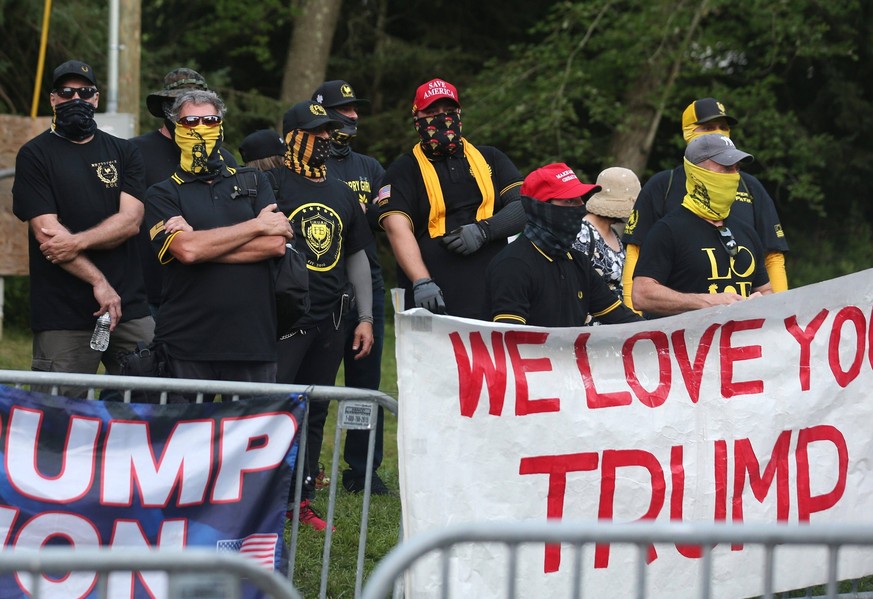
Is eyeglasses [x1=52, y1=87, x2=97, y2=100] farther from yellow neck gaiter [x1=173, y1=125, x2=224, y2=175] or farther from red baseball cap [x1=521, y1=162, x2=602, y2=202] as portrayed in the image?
red baseball cap [x1=521, y1=162, x2=602, y2=202]

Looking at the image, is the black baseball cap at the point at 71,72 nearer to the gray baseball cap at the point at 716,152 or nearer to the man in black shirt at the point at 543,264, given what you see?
the man in black shirt at the point at 543,264

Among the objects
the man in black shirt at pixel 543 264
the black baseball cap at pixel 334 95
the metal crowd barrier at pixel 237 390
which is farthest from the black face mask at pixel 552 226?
the black baseball cap at pixel 334 95

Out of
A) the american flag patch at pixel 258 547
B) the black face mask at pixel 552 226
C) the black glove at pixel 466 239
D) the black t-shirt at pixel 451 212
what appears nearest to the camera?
the american flag patch at pixel 258 547

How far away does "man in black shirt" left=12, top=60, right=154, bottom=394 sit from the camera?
19.9 feet

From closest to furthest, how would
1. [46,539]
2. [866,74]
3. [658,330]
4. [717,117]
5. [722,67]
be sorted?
[46,539], [658,330], [717,117], [722,67], [866,74]

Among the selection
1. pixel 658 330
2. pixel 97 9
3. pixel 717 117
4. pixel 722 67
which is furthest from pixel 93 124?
pixel 722 67

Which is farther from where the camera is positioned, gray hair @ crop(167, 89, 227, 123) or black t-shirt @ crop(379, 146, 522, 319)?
black t-shirt @ crop(379, 146, 522, 319)

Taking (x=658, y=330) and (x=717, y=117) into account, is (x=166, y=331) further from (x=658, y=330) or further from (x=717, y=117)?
(x=717, y=117)

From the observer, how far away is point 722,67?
21.1m

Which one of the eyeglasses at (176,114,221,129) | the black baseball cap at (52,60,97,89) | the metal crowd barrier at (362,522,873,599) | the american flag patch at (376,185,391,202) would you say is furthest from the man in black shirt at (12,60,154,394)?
the metal crowd barrier at (362,522,873,599)

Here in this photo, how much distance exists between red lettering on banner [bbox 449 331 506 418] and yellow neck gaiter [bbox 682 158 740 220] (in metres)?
1.64

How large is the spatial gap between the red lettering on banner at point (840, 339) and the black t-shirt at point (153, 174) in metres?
3.46

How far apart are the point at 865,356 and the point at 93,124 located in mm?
3909

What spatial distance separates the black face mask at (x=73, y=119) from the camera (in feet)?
20.1
